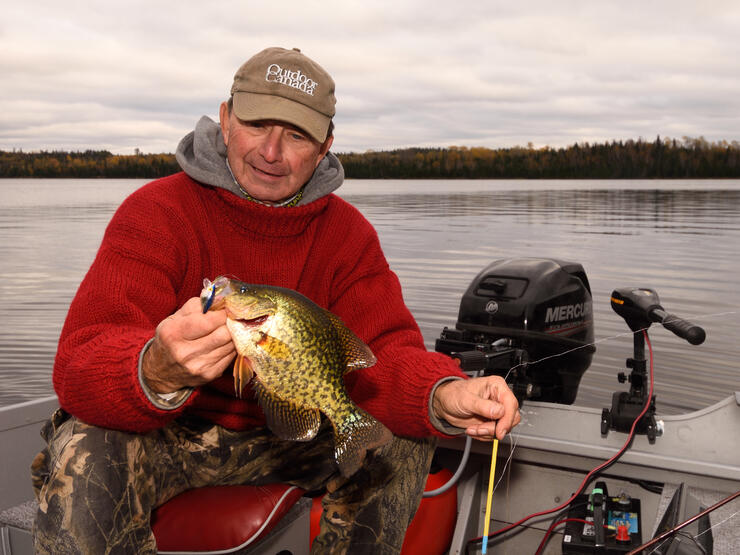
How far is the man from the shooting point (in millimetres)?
1957

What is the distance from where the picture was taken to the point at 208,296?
152cm

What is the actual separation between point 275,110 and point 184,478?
4.39 ft

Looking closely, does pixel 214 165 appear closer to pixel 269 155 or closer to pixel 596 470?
pixel 269 155

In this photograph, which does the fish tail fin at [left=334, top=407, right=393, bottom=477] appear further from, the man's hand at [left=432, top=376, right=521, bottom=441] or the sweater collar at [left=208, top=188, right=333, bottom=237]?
the sweater collar at [left=208, top=188, right=333, bottom=237]

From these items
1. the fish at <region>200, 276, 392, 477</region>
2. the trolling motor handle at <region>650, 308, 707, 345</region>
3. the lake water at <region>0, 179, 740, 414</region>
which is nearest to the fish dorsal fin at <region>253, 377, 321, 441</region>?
the fish at <region>200, 276, 392, 477</region>

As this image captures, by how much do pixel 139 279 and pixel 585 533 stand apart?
87.0 inches

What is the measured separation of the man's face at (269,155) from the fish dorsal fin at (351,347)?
0.91 m

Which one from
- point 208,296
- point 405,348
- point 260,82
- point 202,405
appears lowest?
point 202,405

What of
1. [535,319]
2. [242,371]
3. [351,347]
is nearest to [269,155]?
[351,347]

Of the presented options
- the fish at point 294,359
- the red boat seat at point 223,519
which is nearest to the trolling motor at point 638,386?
the red boat seat at point 223,519

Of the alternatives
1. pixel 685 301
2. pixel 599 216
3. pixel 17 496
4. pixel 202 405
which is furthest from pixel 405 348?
pixel 599 216

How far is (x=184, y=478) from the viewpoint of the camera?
2.43m

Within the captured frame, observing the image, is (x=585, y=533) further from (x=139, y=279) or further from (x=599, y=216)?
(x=599, y=216)

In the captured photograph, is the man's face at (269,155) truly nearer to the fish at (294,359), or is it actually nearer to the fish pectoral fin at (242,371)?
the fish at (294,359)
